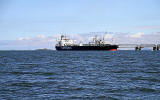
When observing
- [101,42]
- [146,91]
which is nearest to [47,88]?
[146,91]

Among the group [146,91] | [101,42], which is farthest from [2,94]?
[101,42]

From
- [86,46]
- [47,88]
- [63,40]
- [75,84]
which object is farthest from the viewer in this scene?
[63,40]

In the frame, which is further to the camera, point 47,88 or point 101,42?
point 101,42

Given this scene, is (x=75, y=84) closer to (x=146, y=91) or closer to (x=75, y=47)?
(x=146, y=91)

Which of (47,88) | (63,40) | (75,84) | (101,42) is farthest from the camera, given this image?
(63,40)

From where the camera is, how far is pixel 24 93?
17922 millimetres

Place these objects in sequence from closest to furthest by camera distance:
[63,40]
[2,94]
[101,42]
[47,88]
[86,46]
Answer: [2,94] < [47,88] < [86,46] < [101,42] < [63,40]

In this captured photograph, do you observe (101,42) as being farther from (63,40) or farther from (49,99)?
(49,99)

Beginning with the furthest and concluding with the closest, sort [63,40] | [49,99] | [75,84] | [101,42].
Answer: [63,40] → [101,42] → [75,84] → [49,99]

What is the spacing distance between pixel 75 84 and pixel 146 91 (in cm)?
566

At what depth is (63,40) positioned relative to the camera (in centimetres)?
18600

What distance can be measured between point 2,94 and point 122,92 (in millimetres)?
7909

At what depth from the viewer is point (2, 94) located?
17.6m

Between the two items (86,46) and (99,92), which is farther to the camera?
(86,46)
